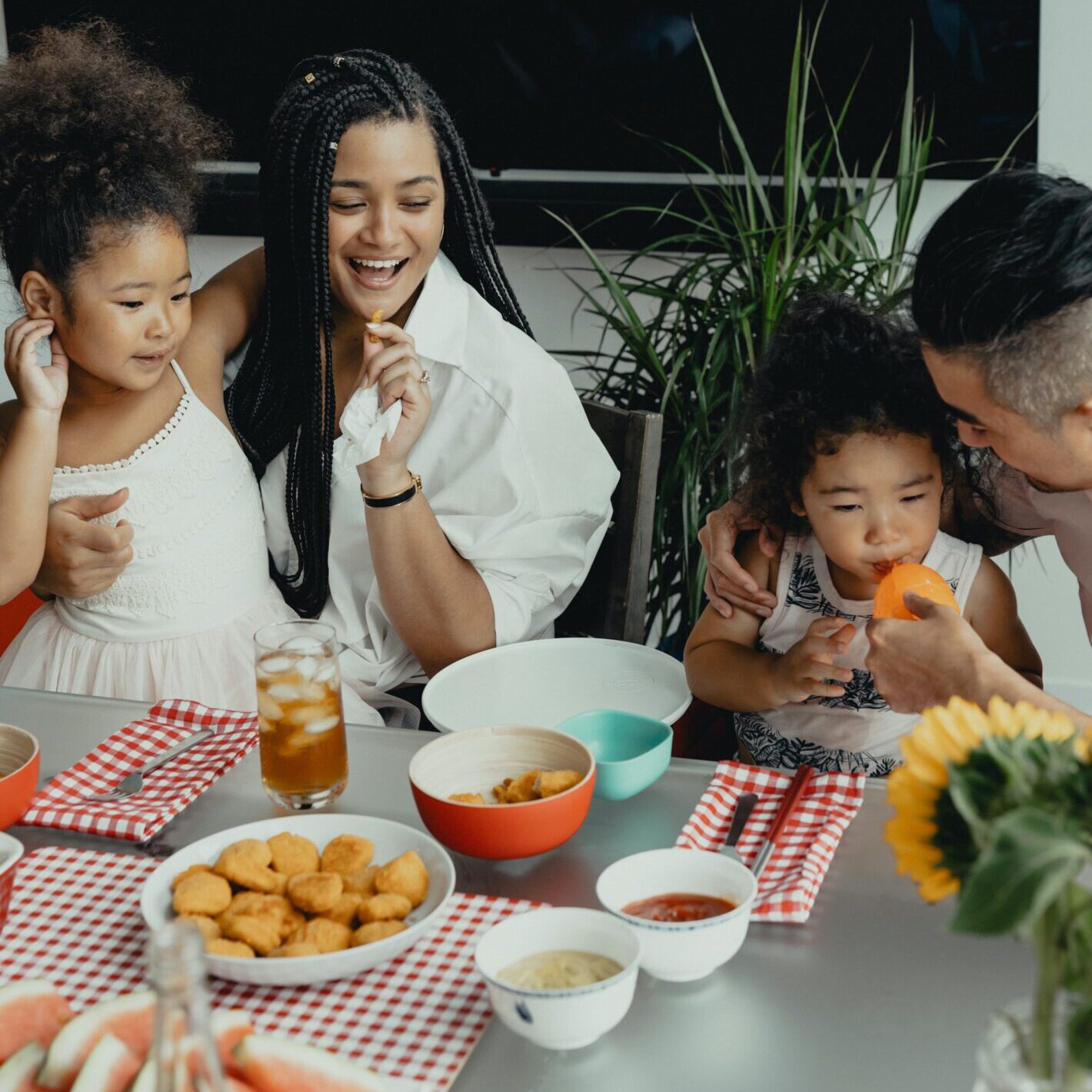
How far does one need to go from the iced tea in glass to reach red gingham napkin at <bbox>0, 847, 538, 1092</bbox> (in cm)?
14

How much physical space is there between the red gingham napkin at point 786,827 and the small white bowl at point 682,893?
0.05 meters

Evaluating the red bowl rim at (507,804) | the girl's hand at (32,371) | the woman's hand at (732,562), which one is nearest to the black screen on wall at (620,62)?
the woman's hand at (732,562)

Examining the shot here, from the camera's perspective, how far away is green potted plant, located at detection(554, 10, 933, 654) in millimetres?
2496

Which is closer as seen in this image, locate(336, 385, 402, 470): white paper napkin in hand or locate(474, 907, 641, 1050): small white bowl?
locate(474, 907, 641, 1050): small white bowl

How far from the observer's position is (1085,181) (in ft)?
8.74

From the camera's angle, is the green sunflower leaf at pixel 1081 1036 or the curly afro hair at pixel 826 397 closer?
the green sunflower leaf at pixel 1081 1036

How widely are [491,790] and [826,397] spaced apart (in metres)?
0.70

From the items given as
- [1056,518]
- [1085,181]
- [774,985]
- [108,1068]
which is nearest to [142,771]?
[108,1068]

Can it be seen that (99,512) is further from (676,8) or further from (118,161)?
(676,8)

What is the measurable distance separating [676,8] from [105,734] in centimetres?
229

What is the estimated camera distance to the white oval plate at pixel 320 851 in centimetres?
87

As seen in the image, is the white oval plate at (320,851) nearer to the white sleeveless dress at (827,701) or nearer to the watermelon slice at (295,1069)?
the watermelon slice at (295,1069)

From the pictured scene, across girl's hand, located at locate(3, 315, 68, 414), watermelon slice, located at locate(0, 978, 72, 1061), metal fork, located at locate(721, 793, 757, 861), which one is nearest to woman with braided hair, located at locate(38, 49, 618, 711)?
girl's hand, located at locate(3, 315, 68, 414)

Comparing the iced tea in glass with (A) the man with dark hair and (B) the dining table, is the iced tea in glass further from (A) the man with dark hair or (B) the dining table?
(A) the man with dark hair
